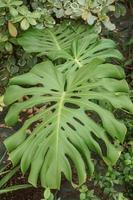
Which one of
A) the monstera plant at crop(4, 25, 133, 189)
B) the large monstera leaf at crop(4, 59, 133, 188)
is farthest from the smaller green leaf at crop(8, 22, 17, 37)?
the large monstera leaf at crop(4, 59, 133, 188)

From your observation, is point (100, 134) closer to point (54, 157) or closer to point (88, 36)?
point (54, 157)

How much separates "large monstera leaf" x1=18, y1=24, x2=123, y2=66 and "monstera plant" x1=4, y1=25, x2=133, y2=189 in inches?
0.5

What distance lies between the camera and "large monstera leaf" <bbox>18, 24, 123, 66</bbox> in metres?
2.69

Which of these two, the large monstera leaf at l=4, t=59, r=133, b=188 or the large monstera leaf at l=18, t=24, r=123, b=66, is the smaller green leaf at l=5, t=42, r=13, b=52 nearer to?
the large monstera leaf at l=18, t=24, r=123, b=66

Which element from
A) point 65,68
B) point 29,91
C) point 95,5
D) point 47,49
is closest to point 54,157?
point 29,91

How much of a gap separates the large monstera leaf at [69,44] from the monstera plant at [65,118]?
0.5 inches

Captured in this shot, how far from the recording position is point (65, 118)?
2244 millimetres

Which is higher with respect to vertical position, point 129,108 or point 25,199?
point 129,108

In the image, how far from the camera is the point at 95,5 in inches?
108

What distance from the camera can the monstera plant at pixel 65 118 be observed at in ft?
7.06

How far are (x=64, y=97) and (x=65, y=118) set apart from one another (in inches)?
5.8

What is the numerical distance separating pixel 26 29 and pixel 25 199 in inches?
40.7

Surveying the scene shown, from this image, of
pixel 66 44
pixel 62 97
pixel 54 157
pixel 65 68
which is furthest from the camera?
pixel 66 44

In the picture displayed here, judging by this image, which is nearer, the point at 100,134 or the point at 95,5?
the point at 100,134
